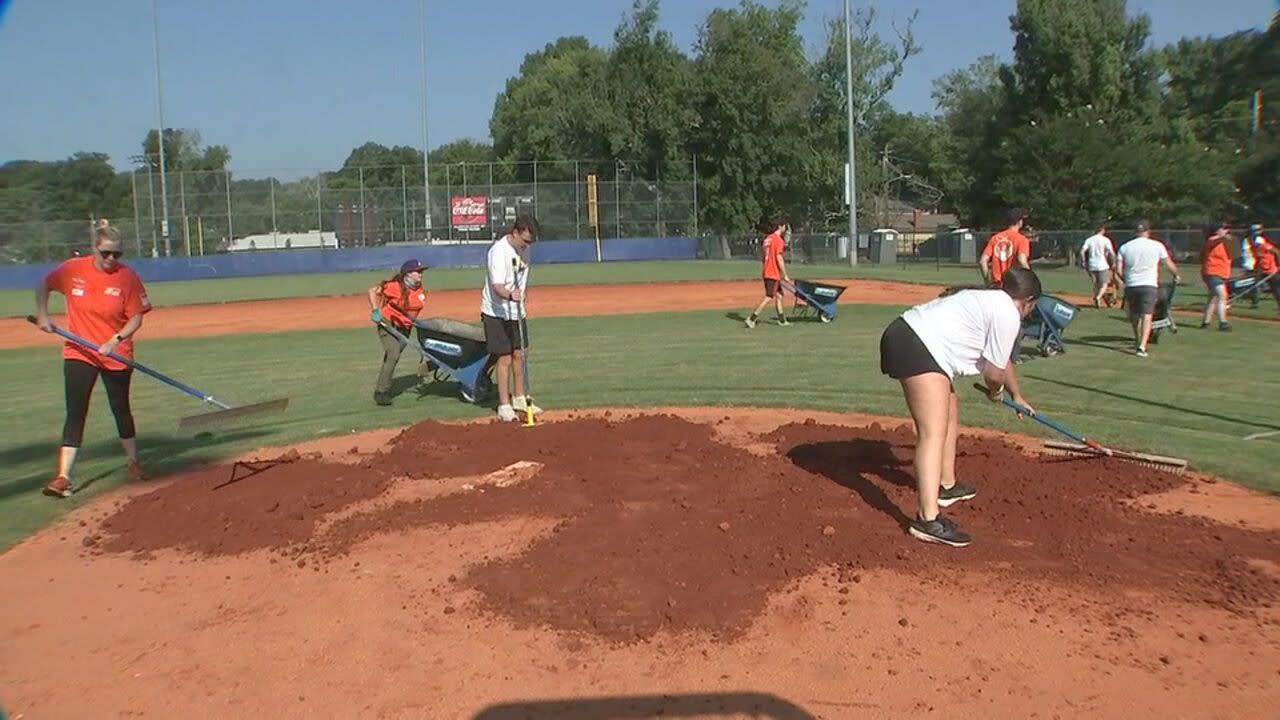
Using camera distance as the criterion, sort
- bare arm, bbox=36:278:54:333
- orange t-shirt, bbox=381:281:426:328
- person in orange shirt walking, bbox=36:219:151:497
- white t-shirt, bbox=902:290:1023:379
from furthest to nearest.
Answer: orange t-shirt, bbox=381:281:426:328 → person in orange shirt walking, bbox=36:219:151:497 → bare arm, bbox=36:278:54:333 → white t-shirt, bbox=902:290:1023:379

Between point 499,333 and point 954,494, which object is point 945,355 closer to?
point 954,494

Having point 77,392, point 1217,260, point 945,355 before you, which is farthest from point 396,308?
point 1217,260

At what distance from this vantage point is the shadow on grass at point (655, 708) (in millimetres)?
4191

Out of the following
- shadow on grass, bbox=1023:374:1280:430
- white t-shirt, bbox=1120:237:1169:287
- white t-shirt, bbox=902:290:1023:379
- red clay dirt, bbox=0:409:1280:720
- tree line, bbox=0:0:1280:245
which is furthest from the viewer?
tree line, bbox=0:0:1280:245

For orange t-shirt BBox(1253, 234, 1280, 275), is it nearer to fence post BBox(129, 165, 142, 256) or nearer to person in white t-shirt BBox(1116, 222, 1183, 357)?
person in white t-shirt BBox(1116, 222, 1183, 357)

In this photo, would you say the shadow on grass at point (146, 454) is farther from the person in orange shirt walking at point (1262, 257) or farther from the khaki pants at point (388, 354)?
the person in orange shirt walking at point (1262, 257)

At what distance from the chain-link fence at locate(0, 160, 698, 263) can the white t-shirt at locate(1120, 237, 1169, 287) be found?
41099 millimetres

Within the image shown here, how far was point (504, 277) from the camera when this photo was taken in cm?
965

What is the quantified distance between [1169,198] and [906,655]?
5234 cm

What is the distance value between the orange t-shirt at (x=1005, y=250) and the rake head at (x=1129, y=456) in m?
5.82

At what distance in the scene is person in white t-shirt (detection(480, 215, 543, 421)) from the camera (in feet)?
31.6

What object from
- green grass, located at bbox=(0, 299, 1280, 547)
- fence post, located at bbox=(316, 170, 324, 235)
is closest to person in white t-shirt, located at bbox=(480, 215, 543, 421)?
green grass, located at bbox=(0, 299, 1280, 547)

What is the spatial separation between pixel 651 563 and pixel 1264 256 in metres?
18.9

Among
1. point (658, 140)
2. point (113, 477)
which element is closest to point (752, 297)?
point (113, 477)
